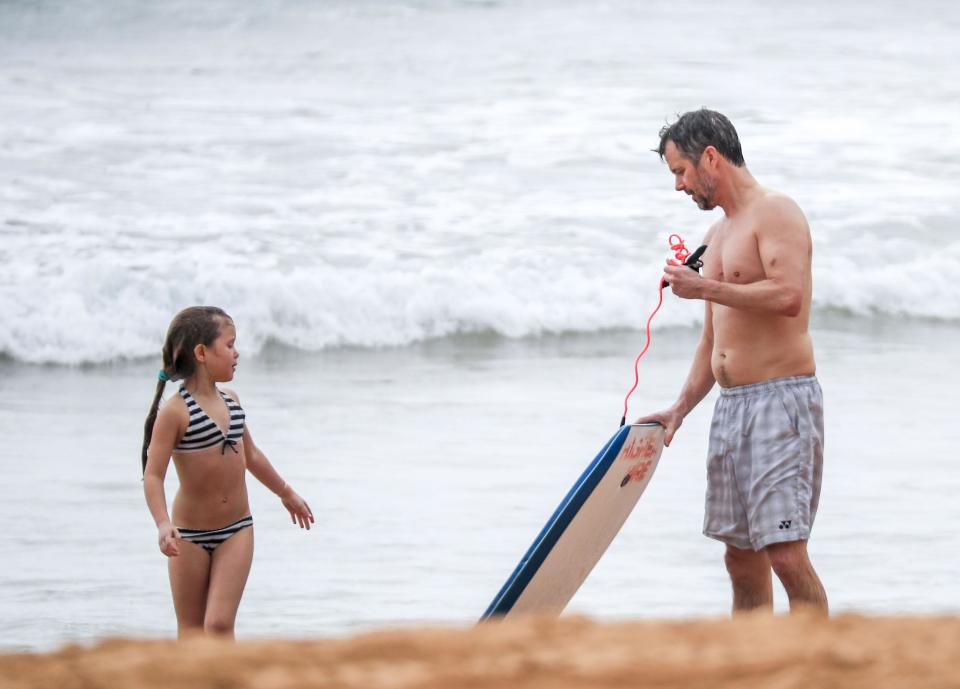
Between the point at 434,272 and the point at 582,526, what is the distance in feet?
24.6

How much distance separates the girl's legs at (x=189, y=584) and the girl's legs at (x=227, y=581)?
0.7 inches

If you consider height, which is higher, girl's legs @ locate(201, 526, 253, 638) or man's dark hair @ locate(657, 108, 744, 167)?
man's dark hair @ locate(657, 108, 744, 167)

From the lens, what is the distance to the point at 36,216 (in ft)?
39.1

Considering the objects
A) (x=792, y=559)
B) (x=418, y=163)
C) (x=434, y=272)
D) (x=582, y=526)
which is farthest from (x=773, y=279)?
(x=418, y=163)

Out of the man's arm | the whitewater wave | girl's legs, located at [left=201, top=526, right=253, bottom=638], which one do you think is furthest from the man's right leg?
the whitewater wave

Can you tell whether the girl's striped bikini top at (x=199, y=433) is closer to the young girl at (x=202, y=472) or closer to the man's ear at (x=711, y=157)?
the young girl at (x=202, y=472)

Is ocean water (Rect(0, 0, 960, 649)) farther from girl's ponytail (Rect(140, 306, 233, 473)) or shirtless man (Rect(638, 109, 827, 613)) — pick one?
shirtless man (Rect(638, 109, 827, 613))

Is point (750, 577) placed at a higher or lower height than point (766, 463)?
lower

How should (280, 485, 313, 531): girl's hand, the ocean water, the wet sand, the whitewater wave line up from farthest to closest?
the whitewater wave < the ocean water < (280, 485, 313, 531): girl's hand < the wet sand

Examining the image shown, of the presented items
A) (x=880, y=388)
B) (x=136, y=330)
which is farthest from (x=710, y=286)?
(x=136, y=330)

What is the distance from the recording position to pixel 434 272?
10984 millimetres

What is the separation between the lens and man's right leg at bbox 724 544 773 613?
349 cm

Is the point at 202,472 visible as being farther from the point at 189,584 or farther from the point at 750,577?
the point at 750,577

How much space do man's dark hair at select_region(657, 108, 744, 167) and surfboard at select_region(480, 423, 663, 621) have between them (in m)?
0.71
